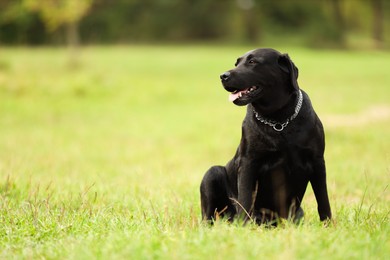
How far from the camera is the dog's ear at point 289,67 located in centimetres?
461

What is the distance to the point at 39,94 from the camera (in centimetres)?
2070

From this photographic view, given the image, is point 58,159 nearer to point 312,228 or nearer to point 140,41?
point 312,228

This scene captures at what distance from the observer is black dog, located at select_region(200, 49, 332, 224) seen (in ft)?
14.5

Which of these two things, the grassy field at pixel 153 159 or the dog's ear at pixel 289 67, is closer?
the grassy field at pixel 153 159

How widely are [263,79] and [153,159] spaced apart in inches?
300

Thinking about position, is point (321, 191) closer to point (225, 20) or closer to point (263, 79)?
point (263, 79)

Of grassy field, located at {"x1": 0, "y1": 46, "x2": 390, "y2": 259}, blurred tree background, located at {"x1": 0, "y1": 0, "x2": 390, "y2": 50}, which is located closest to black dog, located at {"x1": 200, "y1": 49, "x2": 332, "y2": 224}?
grassy field, located at {"x1": 0, "y1": 46, "x2": 390, "y2": 259}

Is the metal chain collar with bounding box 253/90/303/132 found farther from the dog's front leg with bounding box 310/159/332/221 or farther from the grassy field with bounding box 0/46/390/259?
the grassy field with bounding box 0/46/390/259

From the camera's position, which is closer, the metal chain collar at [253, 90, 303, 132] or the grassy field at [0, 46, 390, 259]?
the grassy field at [0, 46, 390, 259]

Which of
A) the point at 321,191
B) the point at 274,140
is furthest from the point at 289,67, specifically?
the point at 321,191

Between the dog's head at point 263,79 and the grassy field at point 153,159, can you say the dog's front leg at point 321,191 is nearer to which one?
the grassy field at point 153,159

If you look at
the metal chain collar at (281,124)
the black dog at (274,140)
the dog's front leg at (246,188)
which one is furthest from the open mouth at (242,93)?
the dog's front leg at (246,188)

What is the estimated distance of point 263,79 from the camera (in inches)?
183

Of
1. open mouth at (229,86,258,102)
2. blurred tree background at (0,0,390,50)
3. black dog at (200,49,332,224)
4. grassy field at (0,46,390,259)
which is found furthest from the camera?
blurred tree background at (0,0,390,50)
